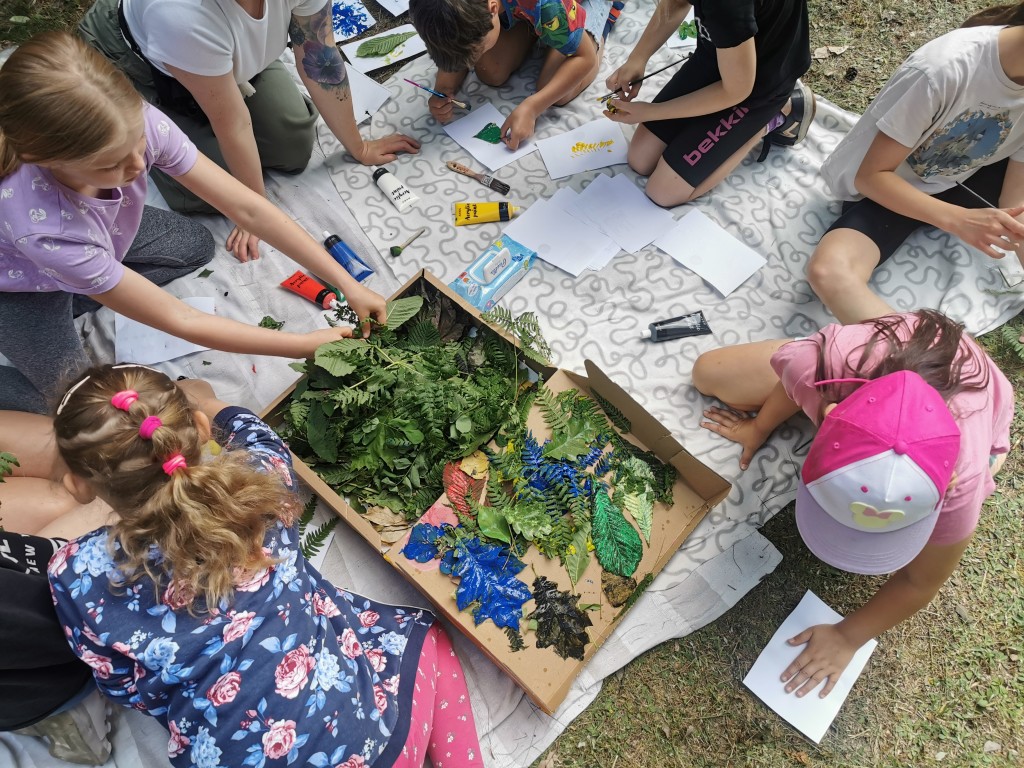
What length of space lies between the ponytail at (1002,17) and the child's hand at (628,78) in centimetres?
96

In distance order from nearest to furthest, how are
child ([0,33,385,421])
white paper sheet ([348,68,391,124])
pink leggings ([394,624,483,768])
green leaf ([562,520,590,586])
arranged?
child ([0,33,385,421])
pink leggings ([394,624,483,768])
green leaf ([562,520,590,586])
white paper sheet ([348,68,391,124])

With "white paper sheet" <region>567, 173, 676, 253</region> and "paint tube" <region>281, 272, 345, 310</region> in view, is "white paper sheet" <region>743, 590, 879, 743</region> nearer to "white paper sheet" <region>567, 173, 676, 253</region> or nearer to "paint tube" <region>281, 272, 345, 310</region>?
"white paper sheet" <region>567, 173, 676, 253</region>

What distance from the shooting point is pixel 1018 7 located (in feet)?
5.35

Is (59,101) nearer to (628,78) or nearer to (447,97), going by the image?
(447,97)

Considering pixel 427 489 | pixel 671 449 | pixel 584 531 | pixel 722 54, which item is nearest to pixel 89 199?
pixel 427 489

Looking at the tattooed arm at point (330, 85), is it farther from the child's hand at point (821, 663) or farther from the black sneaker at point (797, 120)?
the child's hand at point (821, 663)

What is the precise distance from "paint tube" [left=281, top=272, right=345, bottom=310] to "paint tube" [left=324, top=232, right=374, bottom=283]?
107 mm

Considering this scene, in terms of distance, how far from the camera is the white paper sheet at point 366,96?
2498 mm

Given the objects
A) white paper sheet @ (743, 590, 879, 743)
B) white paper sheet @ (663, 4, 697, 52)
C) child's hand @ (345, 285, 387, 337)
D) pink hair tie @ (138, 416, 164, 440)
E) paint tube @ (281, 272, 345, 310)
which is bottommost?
white paper sheet @ (743, 590, 879, 743)

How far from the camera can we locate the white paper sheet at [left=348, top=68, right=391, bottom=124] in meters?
2.50

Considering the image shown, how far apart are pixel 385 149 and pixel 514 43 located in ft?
2.13

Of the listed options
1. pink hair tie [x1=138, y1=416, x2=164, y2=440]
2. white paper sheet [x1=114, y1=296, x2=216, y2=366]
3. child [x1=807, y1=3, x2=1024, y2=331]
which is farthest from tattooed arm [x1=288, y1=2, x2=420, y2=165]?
child [x1=807, y1=3, x2=1024, y2=331]

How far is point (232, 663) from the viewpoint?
45.4 inches

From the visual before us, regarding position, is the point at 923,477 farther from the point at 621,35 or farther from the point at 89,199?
the point at 621,35
